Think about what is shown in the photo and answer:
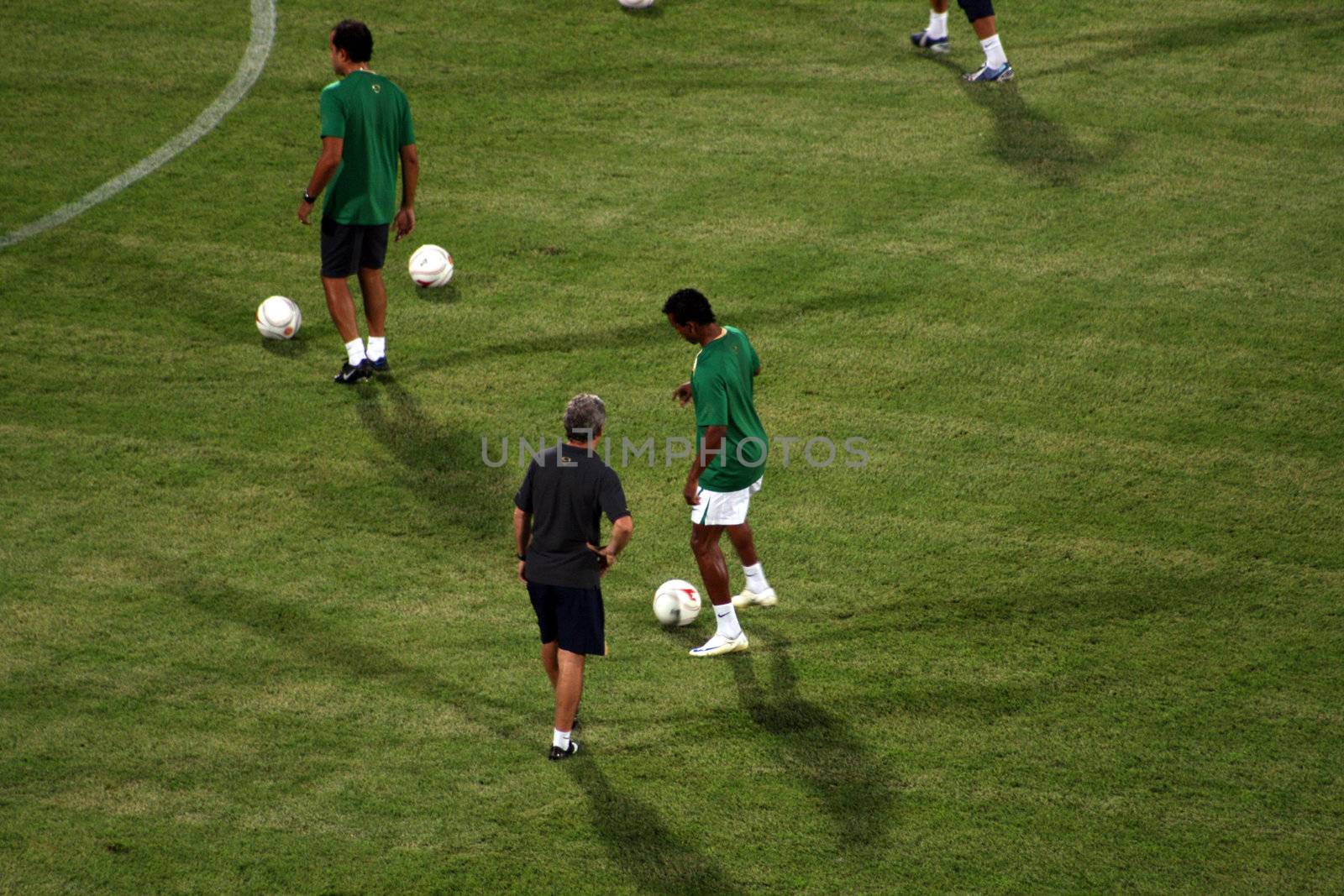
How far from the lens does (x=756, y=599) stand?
834 cm

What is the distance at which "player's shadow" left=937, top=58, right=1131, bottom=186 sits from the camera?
1303cm

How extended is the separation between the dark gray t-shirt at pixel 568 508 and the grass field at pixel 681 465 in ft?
3.54

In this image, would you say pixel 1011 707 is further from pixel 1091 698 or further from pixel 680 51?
pixel 680 51

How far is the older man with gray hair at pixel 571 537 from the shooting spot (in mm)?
6645

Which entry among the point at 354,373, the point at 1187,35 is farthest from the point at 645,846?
the point at 1187,35

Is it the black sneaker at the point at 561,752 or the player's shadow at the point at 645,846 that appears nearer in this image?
the player's shadow at the point at 645,846

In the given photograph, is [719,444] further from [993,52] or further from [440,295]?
[993,52]

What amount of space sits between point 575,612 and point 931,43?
406 inches

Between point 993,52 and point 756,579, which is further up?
point 993,52

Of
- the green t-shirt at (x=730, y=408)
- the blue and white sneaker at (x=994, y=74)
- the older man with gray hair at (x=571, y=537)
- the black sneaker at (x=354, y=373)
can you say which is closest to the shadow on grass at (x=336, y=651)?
the older man with gray hair at (x=571, y=537)

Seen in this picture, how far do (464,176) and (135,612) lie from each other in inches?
243

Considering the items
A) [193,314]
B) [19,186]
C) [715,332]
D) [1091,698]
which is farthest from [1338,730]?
[19,186]

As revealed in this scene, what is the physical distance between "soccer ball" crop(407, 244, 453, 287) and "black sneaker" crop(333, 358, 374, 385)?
4.10 feet

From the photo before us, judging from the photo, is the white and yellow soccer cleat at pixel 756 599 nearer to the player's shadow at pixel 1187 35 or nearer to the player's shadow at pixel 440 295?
the player's shadow at pixel 440 295
